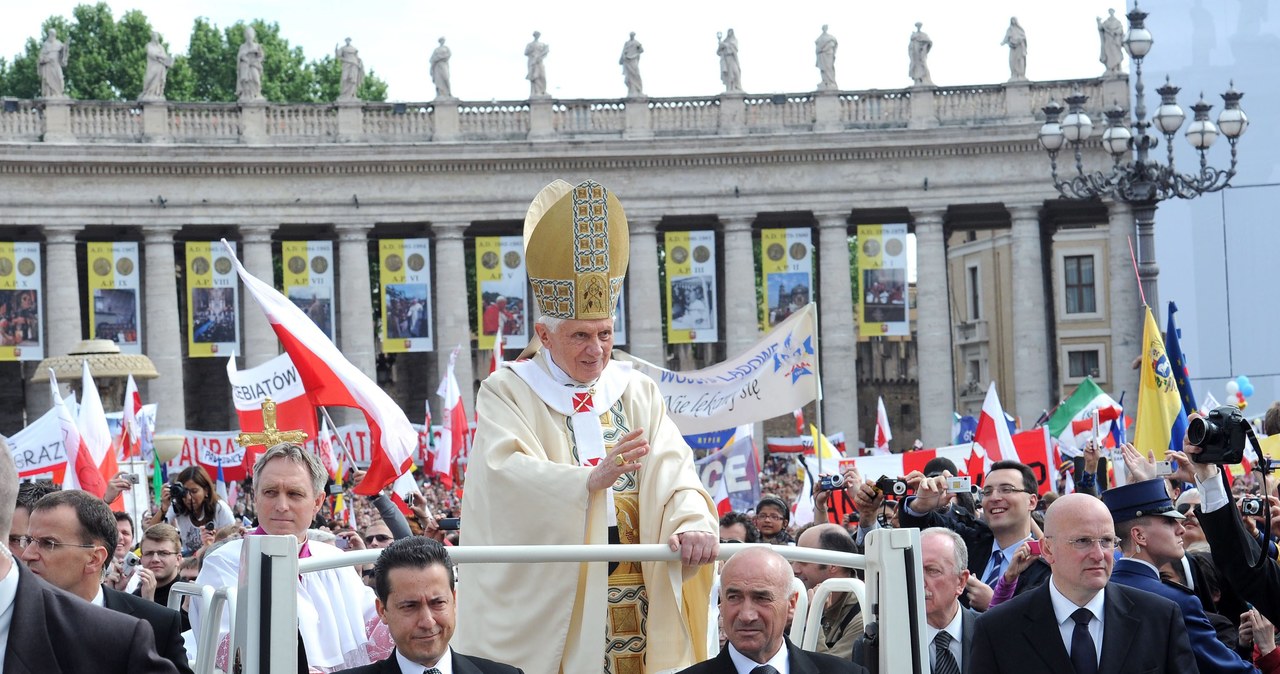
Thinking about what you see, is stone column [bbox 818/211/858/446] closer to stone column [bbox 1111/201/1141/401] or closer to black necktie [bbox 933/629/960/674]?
stone column [bbox 1111/201/1141/401]

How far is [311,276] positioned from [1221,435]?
157ft

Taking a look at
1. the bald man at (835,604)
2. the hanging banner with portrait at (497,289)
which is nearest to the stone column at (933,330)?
the hanging banner with portrait at (497,289)

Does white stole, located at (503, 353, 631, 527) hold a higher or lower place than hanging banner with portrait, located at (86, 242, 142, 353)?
lower

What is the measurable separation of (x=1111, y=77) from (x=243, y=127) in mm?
25048

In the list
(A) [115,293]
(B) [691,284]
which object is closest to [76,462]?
(A) [115,293]

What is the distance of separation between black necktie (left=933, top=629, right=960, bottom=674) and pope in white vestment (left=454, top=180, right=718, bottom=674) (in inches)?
47.2

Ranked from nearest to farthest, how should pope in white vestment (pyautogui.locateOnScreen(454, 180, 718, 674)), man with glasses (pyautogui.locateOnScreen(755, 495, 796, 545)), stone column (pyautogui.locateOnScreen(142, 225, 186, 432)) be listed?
pope in white vestment (pyautogui.locateOnScreen(454, 180, 718, 674))
man with glasses (pyautogui.locateOnScreen(755, 495, 796, 545))
stone column (pyautogui.locateOnScreen(142, 225, 186, 432))

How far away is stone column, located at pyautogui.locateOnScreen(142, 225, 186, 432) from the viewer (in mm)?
52594

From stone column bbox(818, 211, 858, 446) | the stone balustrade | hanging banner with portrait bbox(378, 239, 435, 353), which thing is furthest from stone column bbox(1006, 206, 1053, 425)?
hanging banner with portrait bbox(378, 239, 435, 353)

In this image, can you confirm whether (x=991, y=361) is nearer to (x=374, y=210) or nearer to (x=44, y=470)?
(x=374, y=210)

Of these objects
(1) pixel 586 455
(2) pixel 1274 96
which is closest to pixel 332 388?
(1) pixel 586 455

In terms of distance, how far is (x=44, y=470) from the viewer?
72.3ft

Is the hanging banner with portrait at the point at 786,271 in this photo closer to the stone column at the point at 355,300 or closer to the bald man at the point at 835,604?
the stone column at the point at 355,300

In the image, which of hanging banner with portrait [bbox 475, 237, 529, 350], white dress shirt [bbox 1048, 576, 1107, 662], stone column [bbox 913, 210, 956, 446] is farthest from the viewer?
hanging banner with portrait [bbox 475, 237, 529, 350]
